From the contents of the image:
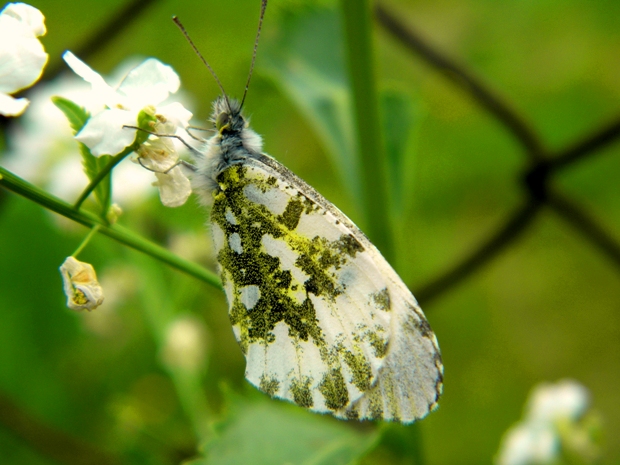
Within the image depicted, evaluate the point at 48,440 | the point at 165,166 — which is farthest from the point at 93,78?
the point at 48,440

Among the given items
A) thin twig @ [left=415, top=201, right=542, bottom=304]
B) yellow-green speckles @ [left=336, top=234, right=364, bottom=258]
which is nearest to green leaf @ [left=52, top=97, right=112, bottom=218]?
yellow-green speckles @ [left=336, top=234, right=364, bottom=258]

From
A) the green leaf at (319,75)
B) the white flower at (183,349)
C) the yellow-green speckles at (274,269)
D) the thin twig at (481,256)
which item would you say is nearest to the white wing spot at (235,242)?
the yellow-green speckles at (274,269)

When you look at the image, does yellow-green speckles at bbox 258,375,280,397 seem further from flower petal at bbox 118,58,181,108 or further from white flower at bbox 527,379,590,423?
white flower at bbox 527,379,590,423

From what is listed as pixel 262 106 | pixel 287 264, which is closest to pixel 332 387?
pixel 287 264

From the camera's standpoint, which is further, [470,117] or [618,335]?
[470,117]

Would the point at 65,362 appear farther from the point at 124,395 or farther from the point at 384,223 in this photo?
the point at 384,223

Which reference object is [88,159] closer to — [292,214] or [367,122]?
[292,214]

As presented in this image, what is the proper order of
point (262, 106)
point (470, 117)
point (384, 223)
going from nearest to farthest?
point (384, 223) < point (262, 106) < point (470, 117)
